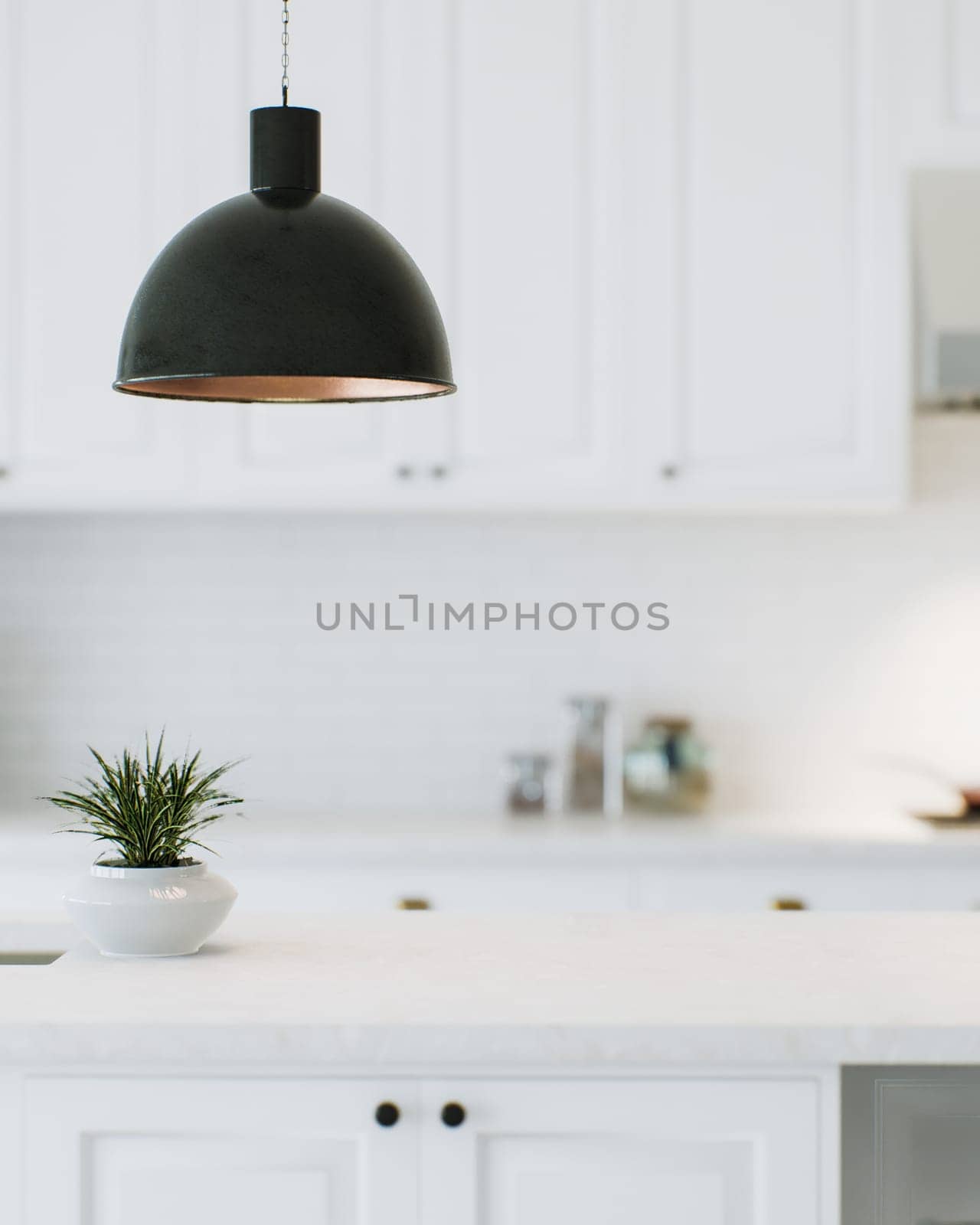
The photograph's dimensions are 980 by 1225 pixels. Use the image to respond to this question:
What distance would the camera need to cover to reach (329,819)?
333 centimetres

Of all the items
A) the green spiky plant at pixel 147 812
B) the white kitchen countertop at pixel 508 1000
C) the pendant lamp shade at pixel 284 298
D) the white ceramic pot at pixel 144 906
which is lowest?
the white kitchen countertop at pixel 508 1000

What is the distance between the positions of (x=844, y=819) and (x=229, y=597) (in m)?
1.62

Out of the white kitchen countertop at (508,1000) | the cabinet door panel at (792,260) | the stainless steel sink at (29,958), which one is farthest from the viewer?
the cabinet door panel at (792,260)

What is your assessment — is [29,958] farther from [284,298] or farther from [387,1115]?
[284,298]

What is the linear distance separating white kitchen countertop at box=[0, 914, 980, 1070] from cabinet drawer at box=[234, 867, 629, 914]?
1086 millimetres

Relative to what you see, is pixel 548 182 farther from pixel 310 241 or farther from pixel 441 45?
pixel 310 241

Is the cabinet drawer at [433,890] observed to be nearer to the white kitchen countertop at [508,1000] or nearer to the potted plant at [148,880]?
the white kitchen countertop at [508,1000]

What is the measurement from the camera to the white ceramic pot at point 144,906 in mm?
1589

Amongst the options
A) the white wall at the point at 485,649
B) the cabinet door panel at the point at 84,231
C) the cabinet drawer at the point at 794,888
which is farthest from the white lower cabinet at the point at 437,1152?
the white wall at the point at 485,649

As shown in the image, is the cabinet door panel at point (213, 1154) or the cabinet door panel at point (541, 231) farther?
the cabinet door panel at point (541, 231)

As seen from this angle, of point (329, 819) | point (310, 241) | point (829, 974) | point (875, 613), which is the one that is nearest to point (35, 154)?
point (329, 819)

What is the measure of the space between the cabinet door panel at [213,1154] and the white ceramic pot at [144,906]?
23cm

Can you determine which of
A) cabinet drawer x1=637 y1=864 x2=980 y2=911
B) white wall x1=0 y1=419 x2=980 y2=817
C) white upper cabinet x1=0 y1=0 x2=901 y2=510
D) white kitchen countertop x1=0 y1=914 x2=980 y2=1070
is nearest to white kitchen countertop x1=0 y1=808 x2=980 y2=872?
cabinet drawer x1=637 y1=864 x2=980 y2=911

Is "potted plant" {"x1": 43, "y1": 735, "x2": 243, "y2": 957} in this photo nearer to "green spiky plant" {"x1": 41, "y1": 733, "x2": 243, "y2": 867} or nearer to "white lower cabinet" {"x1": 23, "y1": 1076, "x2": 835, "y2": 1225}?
"green spiky plant" {"x1": 41, "y1": 733, "x2": 243, "y2": 867}
